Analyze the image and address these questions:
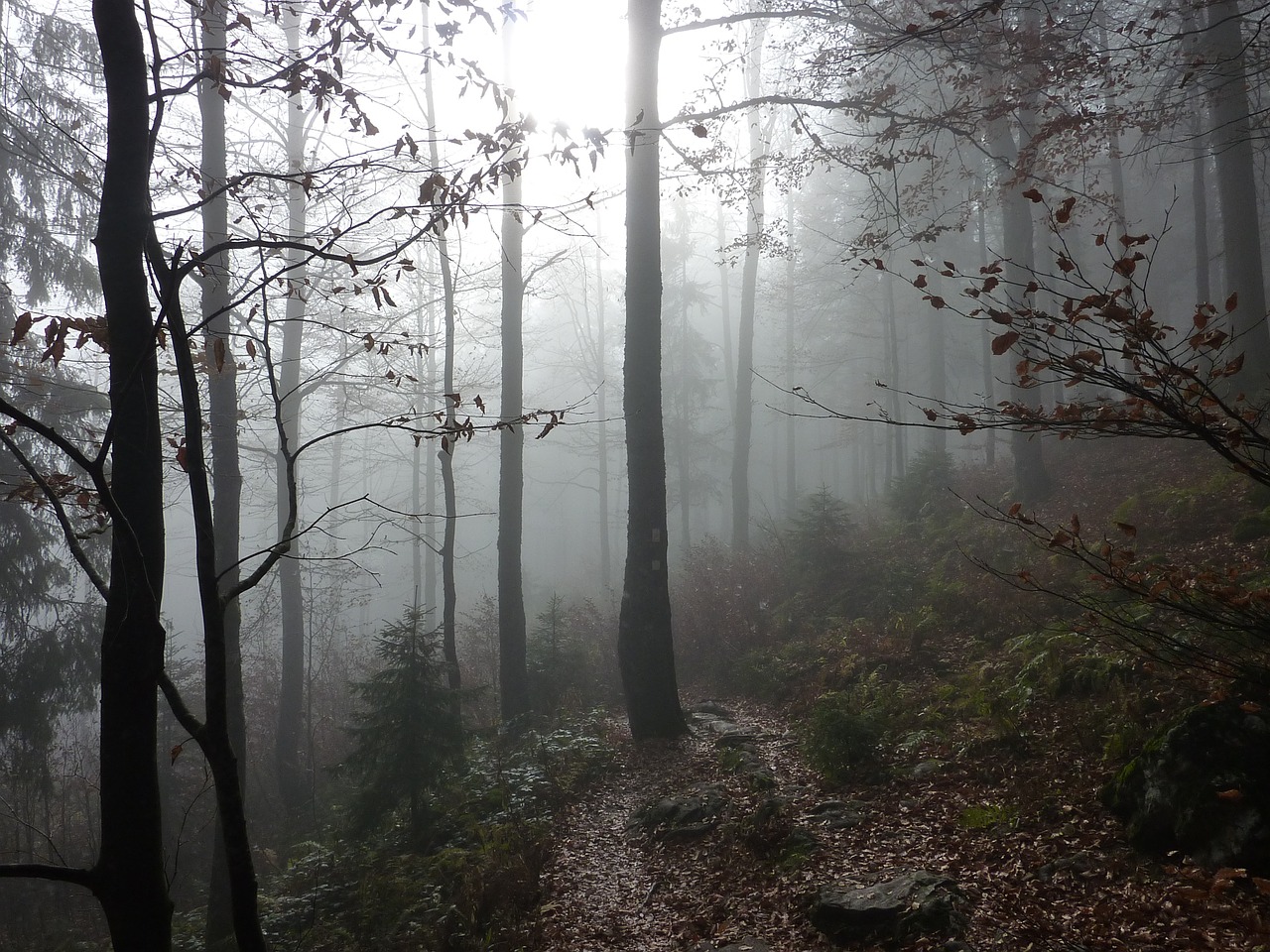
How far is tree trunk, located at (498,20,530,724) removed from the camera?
39.3 feet

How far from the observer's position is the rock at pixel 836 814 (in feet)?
18.4

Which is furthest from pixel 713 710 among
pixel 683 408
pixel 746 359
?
pixel 683 408

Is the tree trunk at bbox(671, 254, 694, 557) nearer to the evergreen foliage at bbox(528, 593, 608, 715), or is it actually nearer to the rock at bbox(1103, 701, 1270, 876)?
the evergreen foliage at bbox(528, 593, 608, 715)

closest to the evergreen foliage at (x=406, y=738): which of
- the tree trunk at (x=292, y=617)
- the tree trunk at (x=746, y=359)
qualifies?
the tree trunk at (x=292, y=617)

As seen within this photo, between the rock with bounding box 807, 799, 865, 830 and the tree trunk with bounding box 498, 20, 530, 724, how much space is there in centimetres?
660

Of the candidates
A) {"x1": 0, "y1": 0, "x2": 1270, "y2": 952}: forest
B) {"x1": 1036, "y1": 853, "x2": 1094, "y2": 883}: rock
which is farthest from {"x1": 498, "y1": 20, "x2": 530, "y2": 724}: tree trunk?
{"x1": 1036, "y1": 853, "x2": 1094, "y2": 883}: rock

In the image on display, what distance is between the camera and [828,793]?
631 cm

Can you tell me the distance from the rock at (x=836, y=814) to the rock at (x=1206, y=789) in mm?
1755

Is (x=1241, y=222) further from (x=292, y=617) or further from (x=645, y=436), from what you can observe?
(x=292, y=617)

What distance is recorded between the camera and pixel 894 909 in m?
4.25

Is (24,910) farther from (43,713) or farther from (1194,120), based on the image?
(1194,120)

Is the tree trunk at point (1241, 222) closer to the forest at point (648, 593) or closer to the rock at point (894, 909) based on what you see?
the forest at point (648, 593)

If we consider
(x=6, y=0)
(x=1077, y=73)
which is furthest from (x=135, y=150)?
(x=6, y=0)

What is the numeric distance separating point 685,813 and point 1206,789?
383 cm
